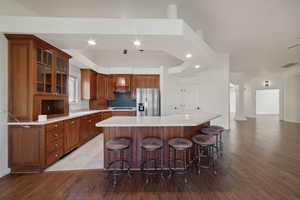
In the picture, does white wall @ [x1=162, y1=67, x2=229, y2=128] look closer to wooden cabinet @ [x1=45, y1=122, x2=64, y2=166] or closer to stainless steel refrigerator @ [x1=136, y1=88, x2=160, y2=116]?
stainless steel refrigerator @ [x1=136, y1=88, x2=160, y2=116]

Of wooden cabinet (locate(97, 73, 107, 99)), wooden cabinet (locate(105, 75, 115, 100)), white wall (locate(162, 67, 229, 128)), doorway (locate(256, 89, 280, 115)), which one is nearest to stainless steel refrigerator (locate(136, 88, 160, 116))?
white wall (locate(162, 67, 229, 128))

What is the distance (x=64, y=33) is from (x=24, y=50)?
39.5 inches

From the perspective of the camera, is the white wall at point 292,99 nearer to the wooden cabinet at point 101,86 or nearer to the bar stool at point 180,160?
the bar stool at point 180,160

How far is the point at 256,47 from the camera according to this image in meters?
4.93

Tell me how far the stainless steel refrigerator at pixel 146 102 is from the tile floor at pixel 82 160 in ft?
7.75

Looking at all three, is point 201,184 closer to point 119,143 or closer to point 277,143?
point 119,143

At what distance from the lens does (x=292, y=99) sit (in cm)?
785

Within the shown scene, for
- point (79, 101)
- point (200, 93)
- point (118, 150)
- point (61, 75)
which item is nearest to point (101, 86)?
point (79, 101)

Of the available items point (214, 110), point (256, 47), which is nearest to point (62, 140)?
point (214, 110)

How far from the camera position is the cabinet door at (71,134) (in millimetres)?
3209

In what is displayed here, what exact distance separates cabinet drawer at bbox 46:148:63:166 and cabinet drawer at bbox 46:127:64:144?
282 mm

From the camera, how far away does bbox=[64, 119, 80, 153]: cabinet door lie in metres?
3.21

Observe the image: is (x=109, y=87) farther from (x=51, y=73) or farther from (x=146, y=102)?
(x=51, y=73)

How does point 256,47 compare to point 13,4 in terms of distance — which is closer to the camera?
point 13,4
